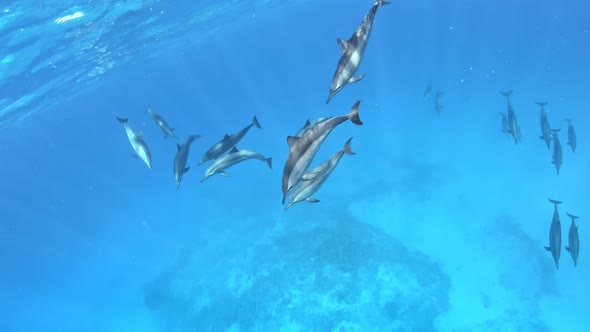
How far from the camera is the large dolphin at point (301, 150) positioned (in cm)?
328

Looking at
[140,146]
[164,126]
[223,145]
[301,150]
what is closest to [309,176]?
[301,150]

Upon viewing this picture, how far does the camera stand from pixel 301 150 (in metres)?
3.34

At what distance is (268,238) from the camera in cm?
1922

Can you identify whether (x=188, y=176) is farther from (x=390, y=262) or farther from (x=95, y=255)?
(x=390, y=262)

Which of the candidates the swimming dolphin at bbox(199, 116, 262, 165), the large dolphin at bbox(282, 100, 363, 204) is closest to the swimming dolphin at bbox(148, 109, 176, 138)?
the swimming dolphin at bbox(199, 116, 262, 165)

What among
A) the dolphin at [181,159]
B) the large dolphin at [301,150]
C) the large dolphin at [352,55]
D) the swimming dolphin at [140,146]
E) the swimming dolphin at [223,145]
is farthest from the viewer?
the swimming dolphin at [140,146]

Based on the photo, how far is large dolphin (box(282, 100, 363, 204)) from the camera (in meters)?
3.28

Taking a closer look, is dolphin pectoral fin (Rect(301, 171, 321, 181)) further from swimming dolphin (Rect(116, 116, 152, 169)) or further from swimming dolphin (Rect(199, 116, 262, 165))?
swimming dolphin (Rect(116, 116, 152, 169))

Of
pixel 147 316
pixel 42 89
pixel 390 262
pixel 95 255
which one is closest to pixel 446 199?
pixel 390 262

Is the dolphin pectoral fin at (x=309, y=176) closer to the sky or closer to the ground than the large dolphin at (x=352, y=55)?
closer to the ground

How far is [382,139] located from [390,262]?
12.4m

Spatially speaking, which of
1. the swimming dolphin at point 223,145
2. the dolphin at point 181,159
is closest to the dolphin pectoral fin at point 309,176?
the swimming dolphin at point 223,145

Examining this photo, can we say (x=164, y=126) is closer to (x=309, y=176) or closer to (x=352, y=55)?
(x=309, y=176)

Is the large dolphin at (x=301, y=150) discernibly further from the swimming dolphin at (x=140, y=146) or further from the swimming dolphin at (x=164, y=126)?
the swimming dolphin at (x=164, y=126)
